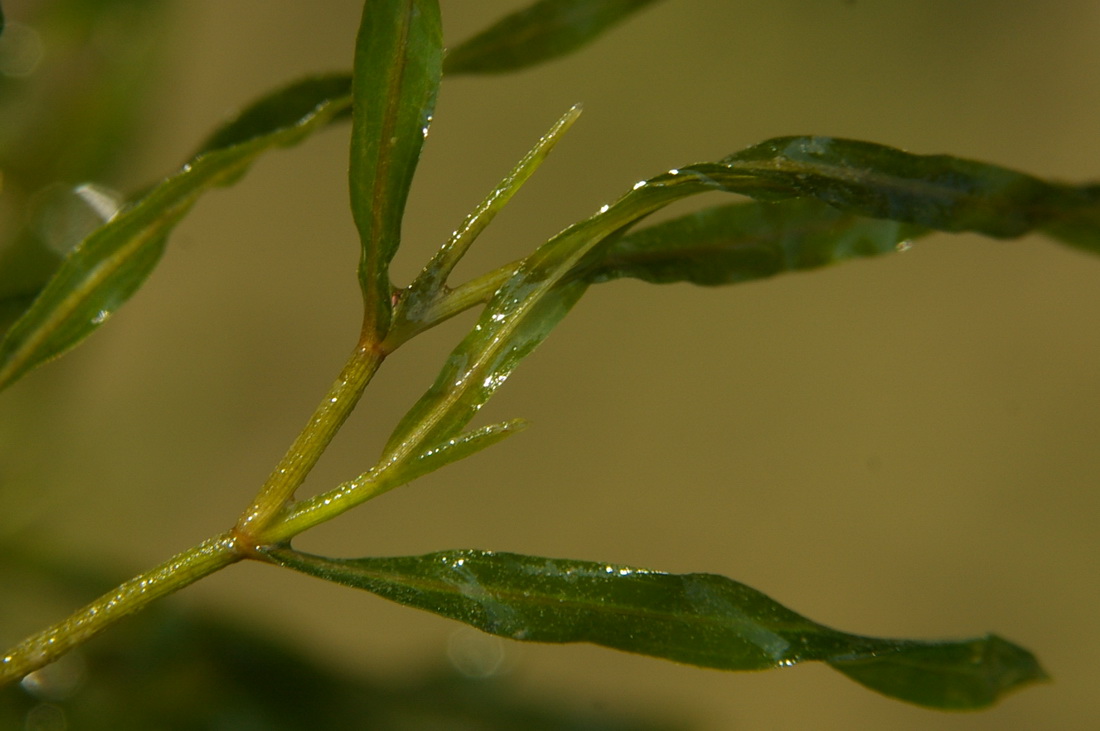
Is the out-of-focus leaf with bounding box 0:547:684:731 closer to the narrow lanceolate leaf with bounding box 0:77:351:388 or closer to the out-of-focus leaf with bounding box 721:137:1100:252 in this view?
the narrow lanceolate leaf with bounding box 0:77:351:388

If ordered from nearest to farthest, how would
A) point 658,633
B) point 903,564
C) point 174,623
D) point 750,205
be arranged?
1. point 658,633
2. point 750,205
3. point 174,623
4. point 903,564

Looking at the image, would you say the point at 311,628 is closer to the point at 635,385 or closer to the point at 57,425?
the point at 57,425

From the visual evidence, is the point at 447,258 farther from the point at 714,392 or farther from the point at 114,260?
the point at 714,392

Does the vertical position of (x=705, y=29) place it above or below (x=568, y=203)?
above

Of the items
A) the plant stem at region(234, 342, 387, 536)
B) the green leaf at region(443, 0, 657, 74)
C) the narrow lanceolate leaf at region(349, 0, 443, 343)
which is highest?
the green leaf at region(443, 0, 657, 74)

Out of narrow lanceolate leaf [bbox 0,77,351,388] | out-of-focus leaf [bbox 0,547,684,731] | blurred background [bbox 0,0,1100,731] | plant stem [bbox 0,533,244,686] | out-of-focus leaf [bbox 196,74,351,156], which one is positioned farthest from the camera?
blurred background [bbox 0,0,1100,731]

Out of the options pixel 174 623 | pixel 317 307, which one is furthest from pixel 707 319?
pixel 174 623

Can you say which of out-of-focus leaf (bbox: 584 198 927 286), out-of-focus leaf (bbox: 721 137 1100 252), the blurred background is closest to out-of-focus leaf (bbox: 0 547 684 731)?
the blurred background

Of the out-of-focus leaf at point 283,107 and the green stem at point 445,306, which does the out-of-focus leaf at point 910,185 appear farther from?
the out-of-focus leaf at point 283,107
